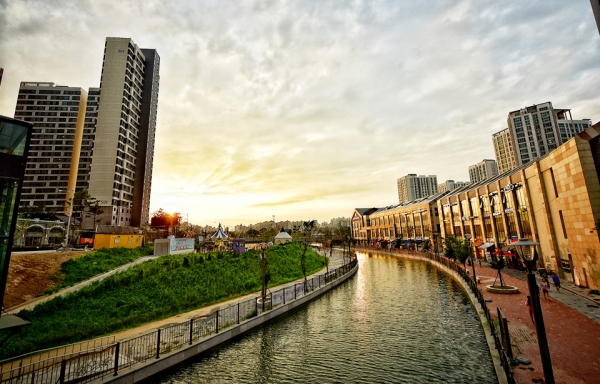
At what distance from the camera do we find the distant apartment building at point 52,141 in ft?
305

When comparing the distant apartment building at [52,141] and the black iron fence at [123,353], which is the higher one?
the distant apartment building at [52,141]

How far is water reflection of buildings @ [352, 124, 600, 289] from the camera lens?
2338cm

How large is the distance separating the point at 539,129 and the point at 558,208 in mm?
129436

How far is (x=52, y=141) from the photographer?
99188mm

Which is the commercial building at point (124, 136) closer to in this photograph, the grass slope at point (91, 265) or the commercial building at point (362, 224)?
the grass slope at point (91, 265)

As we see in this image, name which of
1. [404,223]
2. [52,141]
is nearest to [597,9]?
[404,223]

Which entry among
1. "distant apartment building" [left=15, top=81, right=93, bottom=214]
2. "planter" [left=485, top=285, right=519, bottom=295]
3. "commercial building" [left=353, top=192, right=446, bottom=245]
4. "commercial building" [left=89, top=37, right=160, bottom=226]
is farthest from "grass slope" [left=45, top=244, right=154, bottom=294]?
"distant apartment building" [left=15, top=81, right=93, bottom=214]

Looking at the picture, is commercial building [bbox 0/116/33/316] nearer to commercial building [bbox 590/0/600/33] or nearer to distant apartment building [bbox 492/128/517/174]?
commercial building [bbox 590/0/600/33]

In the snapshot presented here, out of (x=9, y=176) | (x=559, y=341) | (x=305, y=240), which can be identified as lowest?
(x=559, y=341)

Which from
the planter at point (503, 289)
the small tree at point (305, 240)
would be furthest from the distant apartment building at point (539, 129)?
the planter at point (503, 289)

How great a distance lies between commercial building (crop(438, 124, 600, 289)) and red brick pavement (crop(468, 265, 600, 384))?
7420 millimetres

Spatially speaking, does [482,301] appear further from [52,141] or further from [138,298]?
[52,141]

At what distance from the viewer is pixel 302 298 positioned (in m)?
25.4

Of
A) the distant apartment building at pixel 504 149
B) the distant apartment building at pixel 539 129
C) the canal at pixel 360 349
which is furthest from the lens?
the distant apartment building at pixel 504 149
